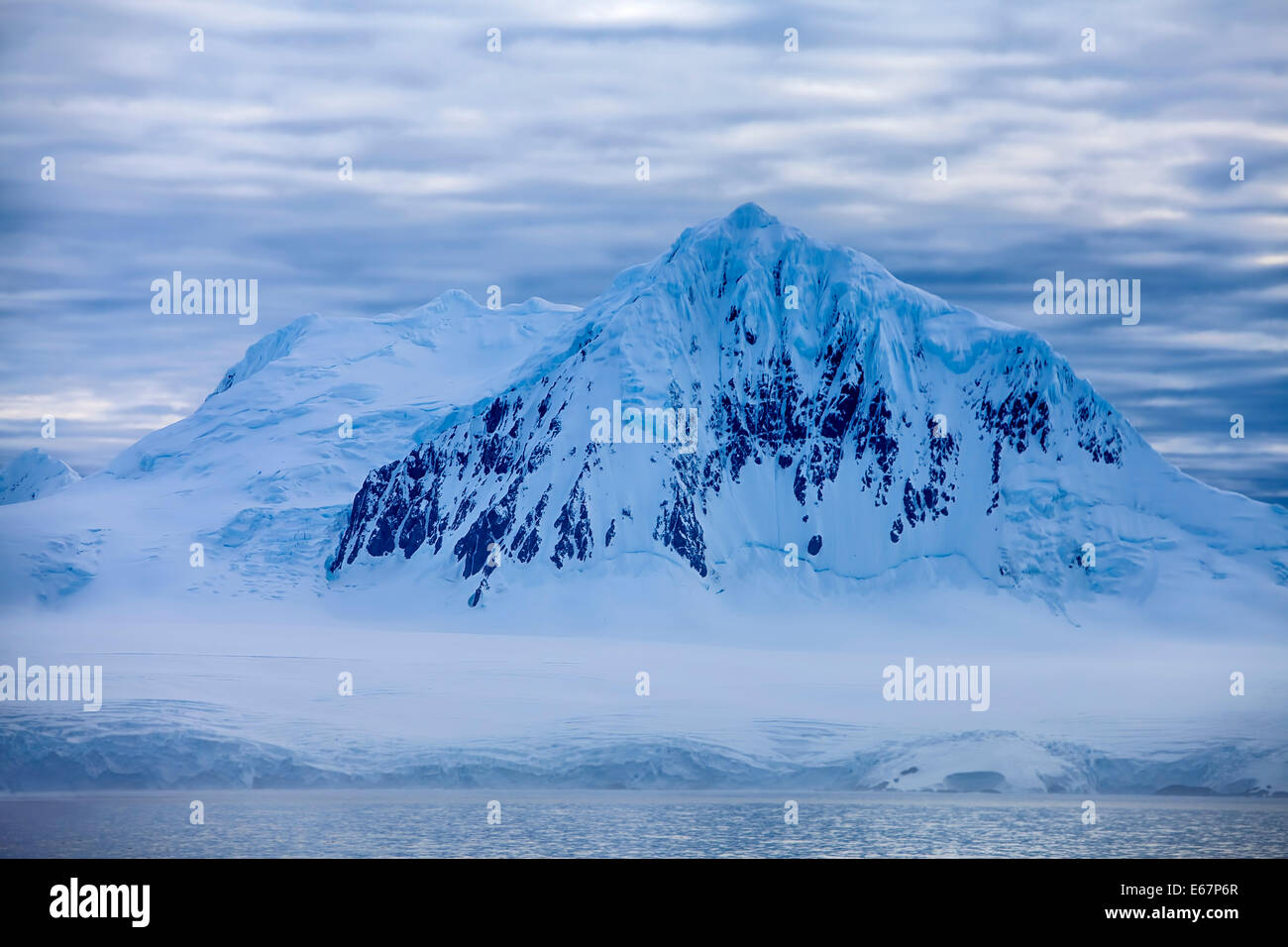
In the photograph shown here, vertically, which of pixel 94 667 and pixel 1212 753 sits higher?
pixel 94 667

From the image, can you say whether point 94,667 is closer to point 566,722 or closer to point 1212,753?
point 566,722

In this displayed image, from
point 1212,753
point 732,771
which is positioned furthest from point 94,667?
point 1212,753

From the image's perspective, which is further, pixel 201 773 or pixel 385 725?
pixel 385 725
